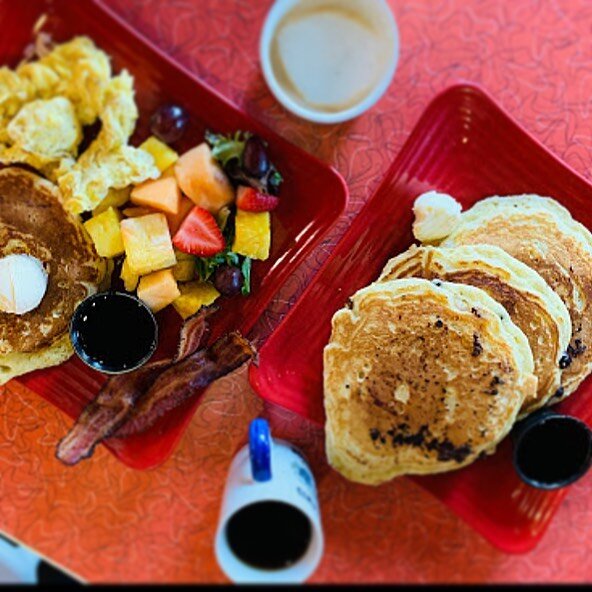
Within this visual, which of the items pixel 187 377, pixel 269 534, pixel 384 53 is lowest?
pixel 269 534

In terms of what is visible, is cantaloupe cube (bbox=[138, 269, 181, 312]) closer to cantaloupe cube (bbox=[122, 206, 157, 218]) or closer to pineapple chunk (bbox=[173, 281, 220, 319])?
pineapple chunk (bbox=[173, 281, 220, 319])

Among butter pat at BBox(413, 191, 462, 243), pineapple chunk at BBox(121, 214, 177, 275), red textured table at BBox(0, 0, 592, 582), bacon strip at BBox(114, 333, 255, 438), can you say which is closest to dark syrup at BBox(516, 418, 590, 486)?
red textured table at BBox(0, 0, 592, 582)

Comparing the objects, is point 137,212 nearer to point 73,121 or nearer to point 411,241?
point 73,121

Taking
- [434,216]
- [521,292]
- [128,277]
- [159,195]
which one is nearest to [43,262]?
[128,277]

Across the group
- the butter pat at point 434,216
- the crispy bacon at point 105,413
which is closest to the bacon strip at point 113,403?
the crispy bacon at point 105,413

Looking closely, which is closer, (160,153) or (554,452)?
Answer: (554,452)

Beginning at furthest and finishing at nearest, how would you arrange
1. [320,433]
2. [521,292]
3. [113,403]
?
[320,433]
[113,403]
[521,292]

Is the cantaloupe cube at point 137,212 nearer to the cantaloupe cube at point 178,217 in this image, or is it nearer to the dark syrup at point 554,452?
the cantaloupe cube at point 178,217
